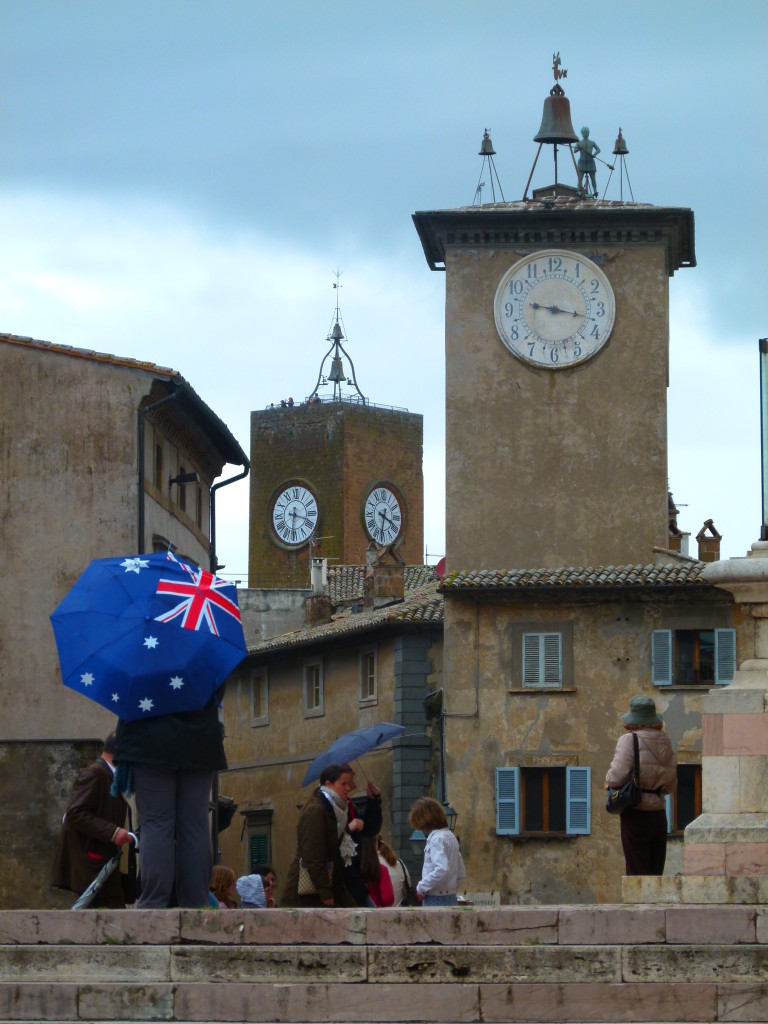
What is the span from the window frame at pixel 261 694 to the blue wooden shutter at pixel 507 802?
430 inches

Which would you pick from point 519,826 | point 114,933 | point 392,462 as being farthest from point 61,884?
point 392,462

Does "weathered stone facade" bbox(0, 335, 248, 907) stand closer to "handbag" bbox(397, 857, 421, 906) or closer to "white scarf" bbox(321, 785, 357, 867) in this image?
"handbag" bbox(397, 857, 421, 906)

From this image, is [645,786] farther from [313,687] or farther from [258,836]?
[258,836]

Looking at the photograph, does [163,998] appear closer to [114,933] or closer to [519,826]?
[114,933]

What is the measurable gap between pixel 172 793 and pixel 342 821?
5.82 feet

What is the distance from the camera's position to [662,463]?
45219mm

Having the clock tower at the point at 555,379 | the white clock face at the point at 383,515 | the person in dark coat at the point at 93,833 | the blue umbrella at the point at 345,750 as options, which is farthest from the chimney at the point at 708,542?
the white clock face at the point at 383,515

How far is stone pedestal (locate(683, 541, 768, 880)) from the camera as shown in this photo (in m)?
15.3

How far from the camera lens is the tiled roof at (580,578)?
137ft

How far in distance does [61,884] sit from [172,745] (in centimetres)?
154

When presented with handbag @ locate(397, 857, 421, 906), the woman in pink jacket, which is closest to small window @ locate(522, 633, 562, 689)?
handbag @ locate(397, 857, 421, 906)

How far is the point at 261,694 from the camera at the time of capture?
52.7 metres

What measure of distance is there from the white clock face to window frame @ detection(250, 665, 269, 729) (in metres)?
44.9

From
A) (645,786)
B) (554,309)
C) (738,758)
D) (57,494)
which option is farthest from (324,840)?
(554,309)
